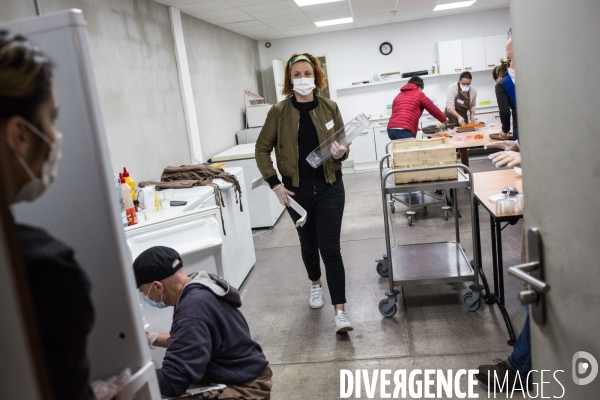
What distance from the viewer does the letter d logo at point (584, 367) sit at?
3.21 feet

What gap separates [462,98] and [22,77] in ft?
24.5

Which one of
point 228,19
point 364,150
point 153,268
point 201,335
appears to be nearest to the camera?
point 201,335

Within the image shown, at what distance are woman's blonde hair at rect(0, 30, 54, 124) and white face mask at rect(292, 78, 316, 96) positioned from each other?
227 centimetres

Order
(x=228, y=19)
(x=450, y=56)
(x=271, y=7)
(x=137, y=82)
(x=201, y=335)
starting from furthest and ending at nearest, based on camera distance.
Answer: (x=450, y=56) → (x=228, y=19) → (x=271, y=7) → (x=137, y=82) → (x=201, y=335)

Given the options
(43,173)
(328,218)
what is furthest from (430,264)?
(43,173)

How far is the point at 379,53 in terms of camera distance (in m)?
9.66

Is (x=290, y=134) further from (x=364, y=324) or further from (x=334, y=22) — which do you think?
(x=334, y=22)

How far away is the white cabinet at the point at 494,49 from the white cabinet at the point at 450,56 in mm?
444

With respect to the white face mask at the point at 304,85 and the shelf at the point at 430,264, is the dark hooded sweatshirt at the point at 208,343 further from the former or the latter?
the shelf at the point at 430,264

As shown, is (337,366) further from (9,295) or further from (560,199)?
(9,295)

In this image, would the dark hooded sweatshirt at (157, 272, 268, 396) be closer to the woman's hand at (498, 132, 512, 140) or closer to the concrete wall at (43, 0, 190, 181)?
the concrete wall at (43, 0, 190, 181)

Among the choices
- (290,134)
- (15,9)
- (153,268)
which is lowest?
(153,268)

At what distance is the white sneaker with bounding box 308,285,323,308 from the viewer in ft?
11.1

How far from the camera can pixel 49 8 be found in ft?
10.1
